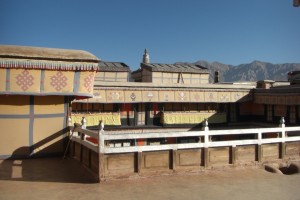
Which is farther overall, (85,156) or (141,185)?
(85,156)

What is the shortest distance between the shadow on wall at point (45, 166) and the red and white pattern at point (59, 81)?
1899 millimetres

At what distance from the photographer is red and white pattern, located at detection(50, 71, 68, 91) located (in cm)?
1093

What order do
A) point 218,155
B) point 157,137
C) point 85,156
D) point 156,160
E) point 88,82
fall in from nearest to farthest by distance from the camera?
point 157,137, point 156,160, point 85,156, point 218,155, point 88,82

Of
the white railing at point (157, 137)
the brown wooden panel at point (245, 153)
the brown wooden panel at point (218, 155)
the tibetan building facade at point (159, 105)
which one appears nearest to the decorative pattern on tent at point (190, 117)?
the tibetan building facade at point (159, 105)

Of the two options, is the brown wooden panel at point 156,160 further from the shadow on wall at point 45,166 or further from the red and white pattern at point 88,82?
the red and white pattern at point 88,82

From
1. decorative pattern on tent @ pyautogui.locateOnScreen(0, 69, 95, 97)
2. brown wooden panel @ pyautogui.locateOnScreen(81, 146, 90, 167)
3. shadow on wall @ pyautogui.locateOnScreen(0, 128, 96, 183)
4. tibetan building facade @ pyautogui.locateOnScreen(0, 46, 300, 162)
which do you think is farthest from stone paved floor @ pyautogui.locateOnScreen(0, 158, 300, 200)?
decorative pattern on tent @ pyautogui.locateOnScreen(0, 69, 95, 97)

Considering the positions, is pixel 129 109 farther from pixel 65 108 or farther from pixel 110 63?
pixel 110 63

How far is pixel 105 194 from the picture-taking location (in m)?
7.23

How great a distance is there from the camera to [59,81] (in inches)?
434

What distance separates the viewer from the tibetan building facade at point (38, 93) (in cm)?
1035

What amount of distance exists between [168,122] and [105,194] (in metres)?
12.3

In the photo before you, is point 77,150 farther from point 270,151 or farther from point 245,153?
point 270,151

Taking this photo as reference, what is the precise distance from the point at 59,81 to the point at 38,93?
883 millimetres

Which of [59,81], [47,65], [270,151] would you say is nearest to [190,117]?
[270,151]
